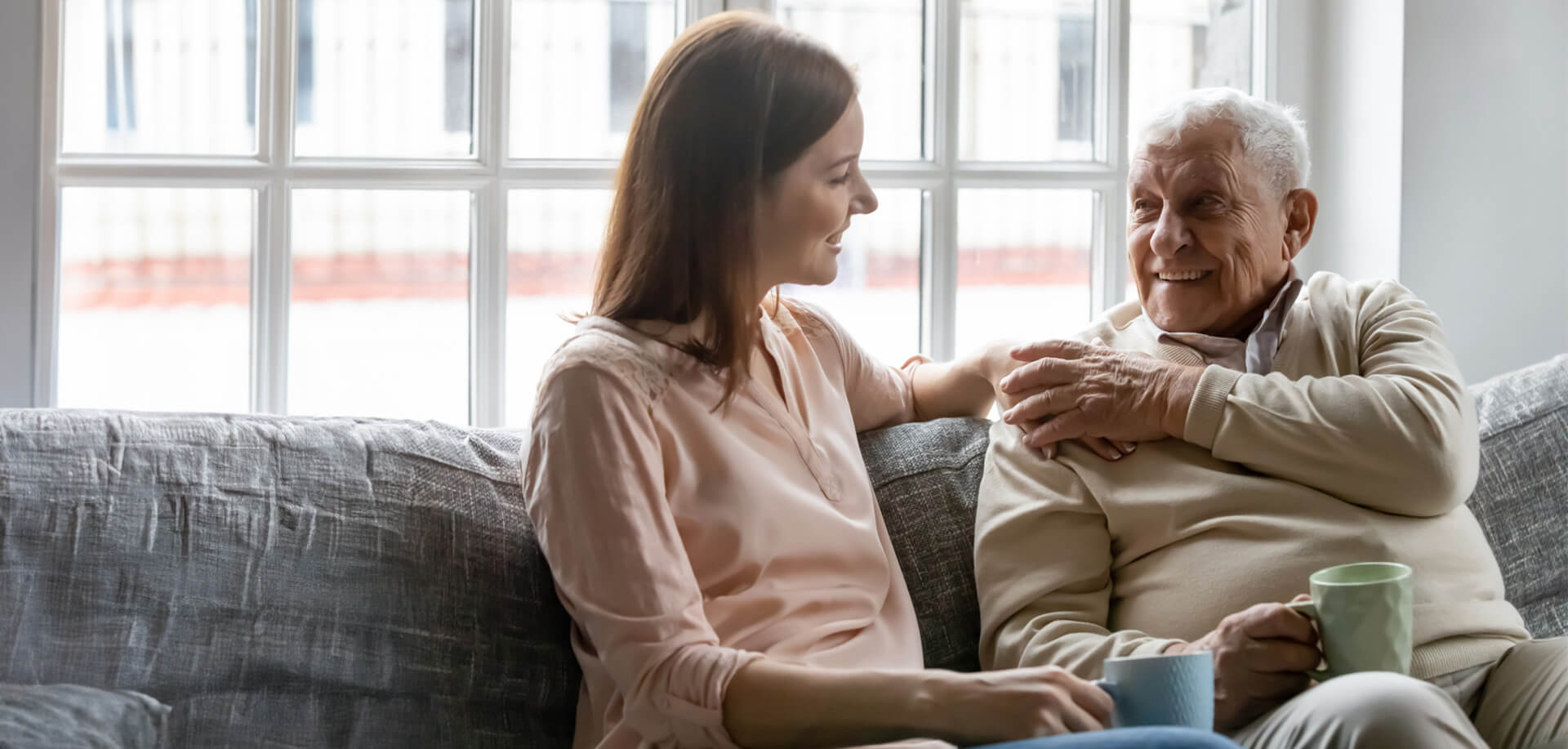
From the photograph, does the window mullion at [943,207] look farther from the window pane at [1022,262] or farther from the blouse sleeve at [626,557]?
the blouse sleeve at [626,557]

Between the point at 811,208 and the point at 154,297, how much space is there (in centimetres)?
Answer: 117

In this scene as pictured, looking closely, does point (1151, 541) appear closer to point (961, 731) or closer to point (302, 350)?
point (961, 731)

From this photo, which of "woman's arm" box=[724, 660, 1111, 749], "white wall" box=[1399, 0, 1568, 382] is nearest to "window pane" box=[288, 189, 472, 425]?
"woman's arm" box=[724, 660, 1111, 749]

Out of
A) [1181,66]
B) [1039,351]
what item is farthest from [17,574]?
[1181,66]

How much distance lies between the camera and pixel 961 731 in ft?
3.93

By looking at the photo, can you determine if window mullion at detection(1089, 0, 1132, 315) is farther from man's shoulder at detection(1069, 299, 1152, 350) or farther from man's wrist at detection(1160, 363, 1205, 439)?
man's wrist at detection(1160, 363, 1205, 439)

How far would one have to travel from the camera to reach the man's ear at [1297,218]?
1.88 metres

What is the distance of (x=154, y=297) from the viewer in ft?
6.86

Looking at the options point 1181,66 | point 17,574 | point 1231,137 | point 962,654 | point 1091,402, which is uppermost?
point 1181,66

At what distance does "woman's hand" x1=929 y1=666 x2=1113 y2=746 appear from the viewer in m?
1.17

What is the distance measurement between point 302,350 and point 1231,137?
144cm

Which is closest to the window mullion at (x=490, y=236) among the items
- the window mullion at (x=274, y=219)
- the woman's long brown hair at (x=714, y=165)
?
the window mullion at (x=274, y=219)

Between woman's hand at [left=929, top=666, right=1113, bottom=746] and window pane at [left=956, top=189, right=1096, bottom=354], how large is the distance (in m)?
1.32

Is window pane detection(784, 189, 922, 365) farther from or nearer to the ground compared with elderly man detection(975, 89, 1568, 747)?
farther from the ground
